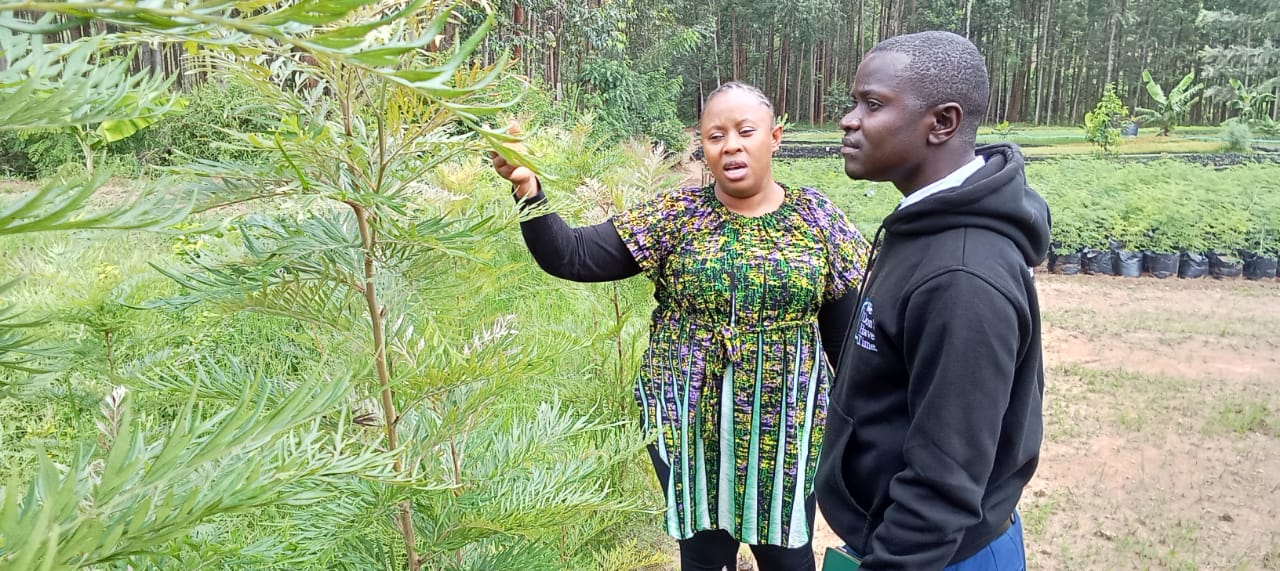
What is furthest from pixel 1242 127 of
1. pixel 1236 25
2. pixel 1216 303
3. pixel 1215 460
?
pixel 1215 460

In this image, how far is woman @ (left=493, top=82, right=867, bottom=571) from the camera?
1.46m

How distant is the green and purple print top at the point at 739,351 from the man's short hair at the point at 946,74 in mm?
527

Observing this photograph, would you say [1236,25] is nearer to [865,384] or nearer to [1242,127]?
[1242,127]

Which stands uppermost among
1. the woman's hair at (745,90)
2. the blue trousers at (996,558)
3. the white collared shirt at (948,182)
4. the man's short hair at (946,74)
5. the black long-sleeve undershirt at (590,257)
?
the man's short hair at (946,74)

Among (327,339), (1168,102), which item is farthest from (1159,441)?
(1168,102)

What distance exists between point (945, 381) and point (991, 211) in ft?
0.69

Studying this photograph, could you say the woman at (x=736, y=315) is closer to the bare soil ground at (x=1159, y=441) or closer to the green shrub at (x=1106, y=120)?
the bare soil ground at (x=1159, y=441)

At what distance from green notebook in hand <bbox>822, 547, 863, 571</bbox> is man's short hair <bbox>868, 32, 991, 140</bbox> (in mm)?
545

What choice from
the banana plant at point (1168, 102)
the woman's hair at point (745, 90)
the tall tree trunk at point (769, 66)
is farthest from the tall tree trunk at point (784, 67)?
the woman's hair at point (745, 90)

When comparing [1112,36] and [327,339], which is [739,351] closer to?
[327,339]

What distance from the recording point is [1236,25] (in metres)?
6.70

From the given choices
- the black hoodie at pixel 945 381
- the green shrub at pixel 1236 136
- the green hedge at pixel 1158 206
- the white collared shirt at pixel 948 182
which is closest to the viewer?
the black hoodie at pixel 945 381

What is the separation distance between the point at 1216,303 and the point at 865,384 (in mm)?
5200

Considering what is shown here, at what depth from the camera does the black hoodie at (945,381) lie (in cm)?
87
